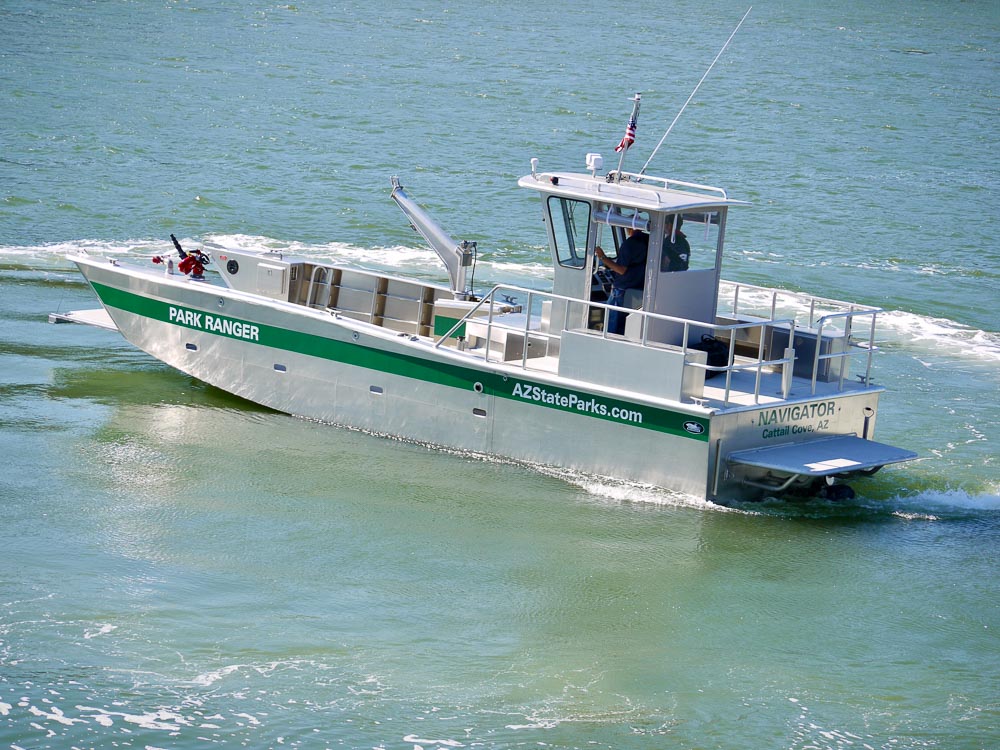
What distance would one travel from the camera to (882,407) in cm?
1434

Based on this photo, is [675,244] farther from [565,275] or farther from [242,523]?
[242,523]

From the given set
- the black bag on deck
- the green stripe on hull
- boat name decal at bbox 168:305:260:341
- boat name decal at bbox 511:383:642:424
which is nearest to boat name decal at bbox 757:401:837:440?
A: the green stripe on hull

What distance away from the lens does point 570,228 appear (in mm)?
12070

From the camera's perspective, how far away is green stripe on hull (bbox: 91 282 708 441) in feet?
37.0

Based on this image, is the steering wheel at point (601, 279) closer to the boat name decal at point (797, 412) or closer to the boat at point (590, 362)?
the boat at point (590, 362)

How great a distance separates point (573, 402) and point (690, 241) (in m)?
1.78

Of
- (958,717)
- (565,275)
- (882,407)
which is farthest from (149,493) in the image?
(882,407)

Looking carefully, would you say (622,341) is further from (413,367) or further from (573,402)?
(413,367)

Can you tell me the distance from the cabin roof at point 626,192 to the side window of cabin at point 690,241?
156 mm

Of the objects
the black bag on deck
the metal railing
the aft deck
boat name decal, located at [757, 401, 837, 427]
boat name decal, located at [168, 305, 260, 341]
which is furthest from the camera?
boat name decal, located at [168, 305, 260, 341]

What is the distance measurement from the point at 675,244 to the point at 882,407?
381cm

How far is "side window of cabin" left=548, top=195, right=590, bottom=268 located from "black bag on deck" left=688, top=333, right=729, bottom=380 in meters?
1.27

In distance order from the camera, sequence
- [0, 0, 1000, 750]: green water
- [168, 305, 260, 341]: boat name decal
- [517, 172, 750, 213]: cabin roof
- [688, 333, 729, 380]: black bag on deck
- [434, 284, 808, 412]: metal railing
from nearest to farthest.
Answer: [0, 0, 1000, 750]: green water → [434, 284, 808, 412]: metal railing → [517, 172, 750, 213]: cabin roof → [688, 333, 729, 380]: black bag on deck → [168, 305, 260, 341]: boat name decal

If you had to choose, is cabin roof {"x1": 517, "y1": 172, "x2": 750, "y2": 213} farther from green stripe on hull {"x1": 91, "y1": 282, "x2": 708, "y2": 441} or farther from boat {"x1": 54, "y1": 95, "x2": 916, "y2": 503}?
green stripe on hull {"x1": 91, "y1": 282, "x2": 708, "y2": 441}
